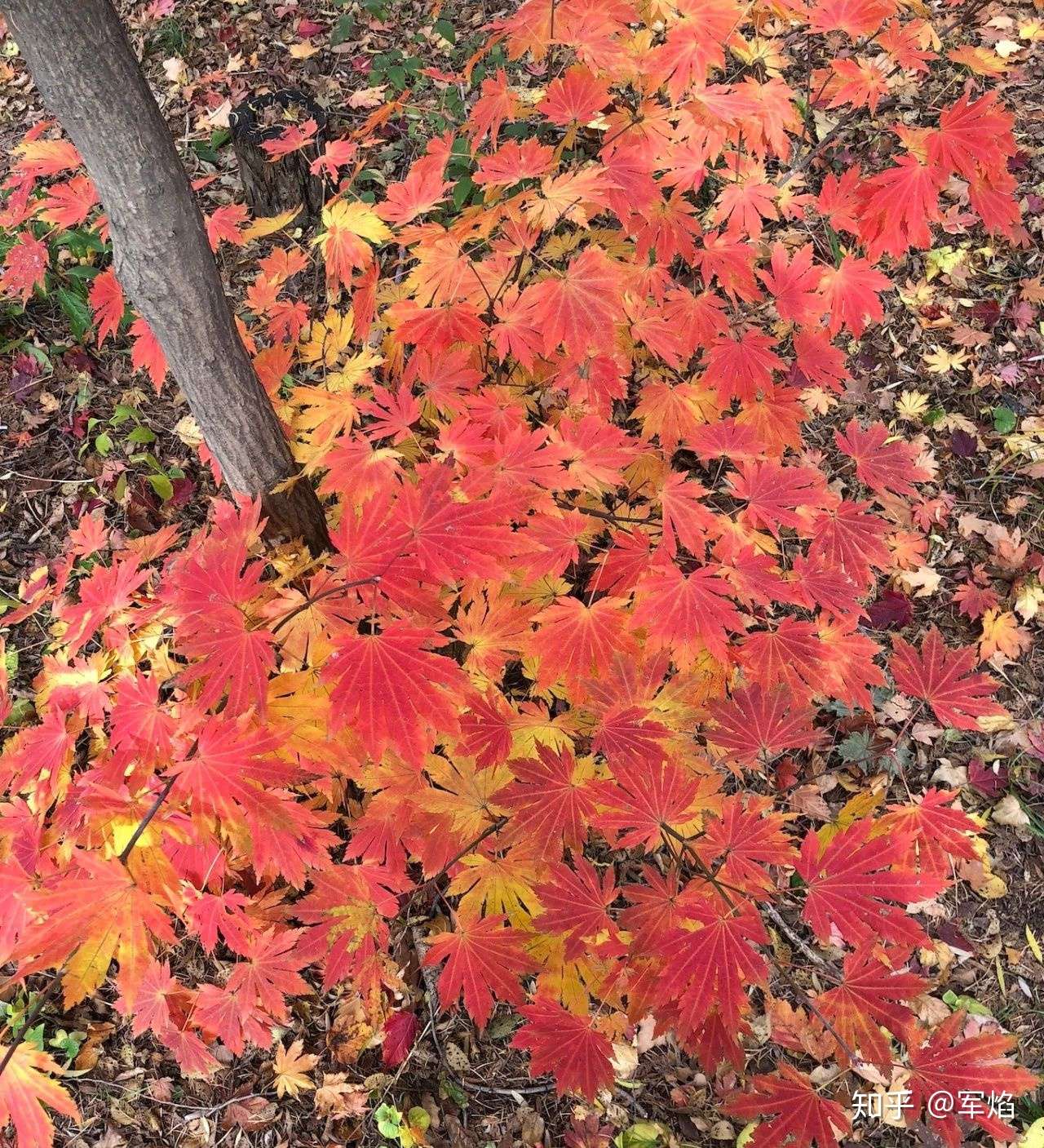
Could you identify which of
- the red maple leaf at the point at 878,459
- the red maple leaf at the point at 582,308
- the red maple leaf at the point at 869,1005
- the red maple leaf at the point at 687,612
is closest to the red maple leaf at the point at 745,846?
the red maple leaf at the point at 869,1005

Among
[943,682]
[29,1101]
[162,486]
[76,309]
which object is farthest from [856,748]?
[76,309]

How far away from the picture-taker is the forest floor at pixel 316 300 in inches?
87.0

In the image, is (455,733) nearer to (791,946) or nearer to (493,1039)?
(493,1039)

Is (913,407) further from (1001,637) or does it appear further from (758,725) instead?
(758,725)

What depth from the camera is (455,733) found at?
4.58ft

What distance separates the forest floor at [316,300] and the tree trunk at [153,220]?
3.98 ft

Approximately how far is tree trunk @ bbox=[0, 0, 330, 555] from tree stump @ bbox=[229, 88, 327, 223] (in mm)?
2024

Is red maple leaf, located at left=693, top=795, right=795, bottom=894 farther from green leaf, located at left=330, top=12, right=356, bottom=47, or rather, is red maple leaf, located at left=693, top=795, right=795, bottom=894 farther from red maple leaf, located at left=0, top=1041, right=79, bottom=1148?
green leaf, located at left=330, top=12, right=356, bottom=47

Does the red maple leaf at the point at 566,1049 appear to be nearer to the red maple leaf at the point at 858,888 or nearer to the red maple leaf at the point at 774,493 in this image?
the red maple leaf at the point at 858,888

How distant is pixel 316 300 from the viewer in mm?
3516

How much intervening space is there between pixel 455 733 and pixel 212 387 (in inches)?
45.5

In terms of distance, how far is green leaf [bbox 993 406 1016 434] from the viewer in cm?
330

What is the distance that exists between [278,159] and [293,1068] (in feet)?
11.6

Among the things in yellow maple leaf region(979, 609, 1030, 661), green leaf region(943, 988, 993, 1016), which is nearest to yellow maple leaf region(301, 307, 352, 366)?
yellow maple leaf region(979, 609, 1030, 661)
